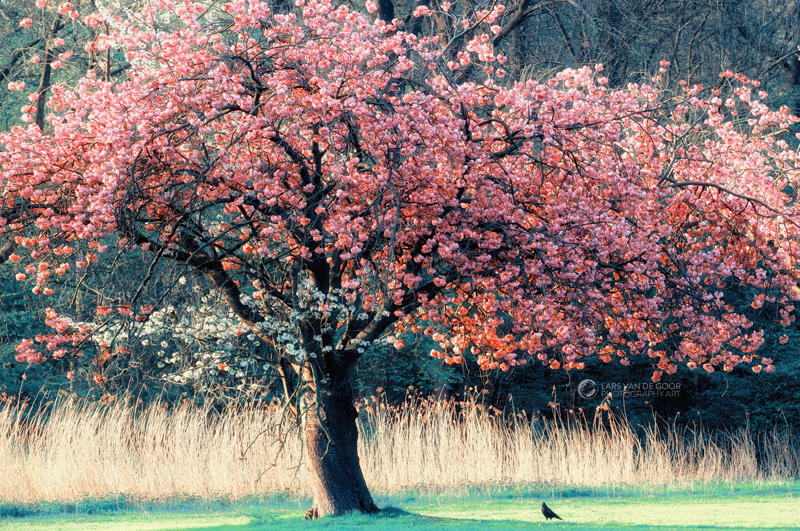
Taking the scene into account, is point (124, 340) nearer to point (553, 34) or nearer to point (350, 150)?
point (350, 150)

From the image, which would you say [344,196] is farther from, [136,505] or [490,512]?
[136,505]

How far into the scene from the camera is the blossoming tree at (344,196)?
6199 millimetres

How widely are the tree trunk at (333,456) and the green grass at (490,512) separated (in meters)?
0.19

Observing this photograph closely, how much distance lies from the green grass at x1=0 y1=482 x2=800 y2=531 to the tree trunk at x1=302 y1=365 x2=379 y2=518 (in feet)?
0.63

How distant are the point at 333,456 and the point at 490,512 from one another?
85.6 inches

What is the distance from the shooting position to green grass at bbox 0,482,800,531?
758cm

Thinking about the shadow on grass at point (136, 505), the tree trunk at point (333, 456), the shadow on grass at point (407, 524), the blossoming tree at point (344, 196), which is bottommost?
the shadow on grass at point (407, 524)

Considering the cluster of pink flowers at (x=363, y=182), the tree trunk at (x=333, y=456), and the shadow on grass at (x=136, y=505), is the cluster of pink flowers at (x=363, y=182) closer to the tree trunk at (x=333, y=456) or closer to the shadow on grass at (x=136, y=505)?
the tree trunk at (x=333, y=456)

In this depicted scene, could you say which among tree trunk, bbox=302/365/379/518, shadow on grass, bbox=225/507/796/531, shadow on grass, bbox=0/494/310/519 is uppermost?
tree trunk, bbox=302/365/379/518

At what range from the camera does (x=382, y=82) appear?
6625 mm

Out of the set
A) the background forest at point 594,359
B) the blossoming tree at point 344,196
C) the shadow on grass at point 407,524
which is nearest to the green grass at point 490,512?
the shadow on grass at point 407,524

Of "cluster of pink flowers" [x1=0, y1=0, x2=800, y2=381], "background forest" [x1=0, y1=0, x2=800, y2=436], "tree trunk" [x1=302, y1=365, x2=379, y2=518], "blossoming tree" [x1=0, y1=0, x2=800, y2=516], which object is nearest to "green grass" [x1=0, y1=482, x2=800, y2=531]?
"tree trunk" [x1=302, y1=365, x2=379, y2=518]

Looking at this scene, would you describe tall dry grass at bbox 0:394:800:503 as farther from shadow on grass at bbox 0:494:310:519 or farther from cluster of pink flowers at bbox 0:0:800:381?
cluster of pink flowers at bbox 0:0:800:381

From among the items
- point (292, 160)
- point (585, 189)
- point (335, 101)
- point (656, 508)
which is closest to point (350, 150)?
point (292, 160)
